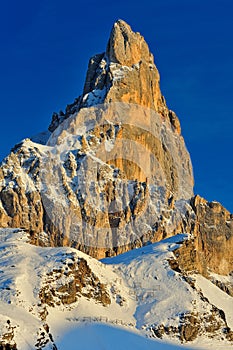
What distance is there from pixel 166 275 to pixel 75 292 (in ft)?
66.9

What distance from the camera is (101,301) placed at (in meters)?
141

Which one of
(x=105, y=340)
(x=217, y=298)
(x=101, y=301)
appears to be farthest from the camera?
(x=217, y=298)

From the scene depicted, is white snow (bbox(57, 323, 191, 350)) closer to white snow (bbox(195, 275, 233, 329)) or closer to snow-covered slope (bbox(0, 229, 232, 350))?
snow-covered slope (bbox(0, 229, 232, 350))

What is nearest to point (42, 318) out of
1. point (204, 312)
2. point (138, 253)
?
point (204, 312)

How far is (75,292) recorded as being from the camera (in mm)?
138125

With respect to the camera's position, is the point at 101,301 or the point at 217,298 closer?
the point at 101,301

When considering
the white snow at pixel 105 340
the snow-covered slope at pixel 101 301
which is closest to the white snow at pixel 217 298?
the snow-covered slope at pixel 101 301

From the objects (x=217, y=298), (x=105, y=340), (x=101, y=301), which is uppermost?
(x=217, y=298)

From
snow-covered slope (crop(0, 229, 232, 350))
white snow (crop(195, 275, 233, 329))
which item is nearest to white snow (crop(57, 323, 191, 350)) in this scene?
snow-covered slope (crop(0, 229, 232, 350))

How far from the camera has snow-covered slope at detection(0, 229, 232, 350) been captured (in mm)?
125750

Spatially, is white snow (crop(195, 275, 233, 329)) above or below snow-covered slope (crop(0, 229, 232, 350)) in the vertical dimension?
above

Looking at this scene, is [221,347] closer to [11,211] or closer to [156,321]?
[156,321]

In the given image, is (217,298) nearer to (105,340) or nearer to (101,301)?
(101,301)

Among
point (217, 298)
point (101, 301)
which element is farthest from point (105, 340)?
point (217, 298)
